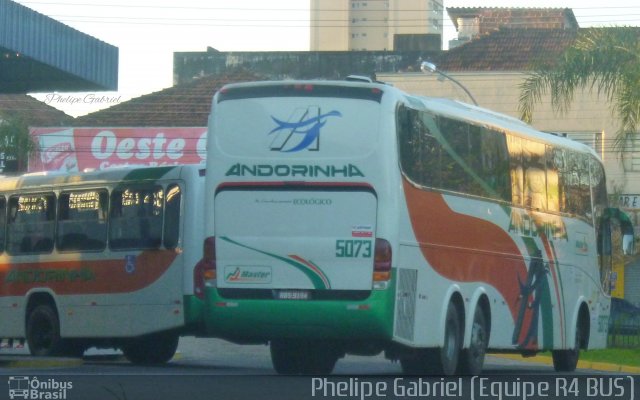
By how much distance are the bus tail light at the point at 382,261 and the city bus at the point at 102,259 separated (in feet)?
15.0

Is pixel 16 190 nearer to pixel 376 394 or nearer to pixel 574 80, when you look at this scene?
pixel 376 394

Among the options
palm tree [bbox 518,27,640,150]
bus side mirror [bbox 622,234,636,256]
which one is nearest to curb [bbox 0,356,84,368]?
bus side mirror [bbox 622,234,636,256]

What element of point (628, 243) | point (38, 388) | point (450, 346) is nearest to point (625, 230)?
point (628, 243)

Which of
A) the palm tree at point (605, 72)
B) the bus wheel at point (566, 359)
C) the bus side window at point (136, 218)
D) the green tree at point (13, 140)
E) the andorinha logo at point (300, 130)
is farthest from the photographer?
the green tree at point (13, 140)

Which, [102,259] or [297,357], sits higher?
[102,259]

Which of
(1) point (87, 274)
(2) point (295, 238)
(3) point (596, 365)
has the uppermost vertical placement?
(2) point (295, 238)

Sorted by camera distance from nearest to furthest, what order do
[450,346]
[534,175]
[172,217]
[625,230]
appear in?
[450,346] → [172,217] → [534,175] → [625,230]

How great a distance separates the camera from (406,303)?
616 inches

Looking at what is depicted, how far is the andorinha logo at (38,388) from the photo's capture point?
1234cm

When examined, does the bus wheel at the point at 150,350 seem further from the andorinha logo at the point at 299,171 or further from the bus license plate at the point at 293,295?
the andorinha logo at the point at 299,171

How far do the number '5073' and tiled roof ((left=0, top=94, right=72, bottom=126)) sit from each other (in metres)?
40.3

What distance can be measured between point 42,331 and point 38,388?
8235 millimetres

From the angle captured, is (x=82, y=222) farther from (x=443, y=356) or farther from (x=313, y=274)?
(x=443, y=356)

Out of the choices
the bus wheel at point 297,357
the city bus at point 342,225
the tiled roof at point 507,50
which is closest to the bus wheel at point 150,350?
the bus wheel at point 297,357
